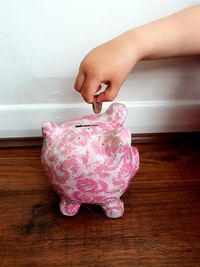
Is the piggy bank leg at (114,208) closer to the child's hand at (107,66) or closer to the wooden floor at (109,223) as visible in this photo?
the wooden floor at (109,223)

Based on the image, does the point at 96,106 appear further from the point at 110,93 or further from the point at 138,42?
the point at 138,42

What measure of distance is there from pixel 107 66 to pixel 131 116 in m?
0.31

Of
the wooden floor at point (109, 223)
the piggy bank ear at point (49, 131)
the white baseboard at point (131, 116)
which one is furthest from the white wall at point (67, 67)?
the piggy bank ear at point (49, 131)

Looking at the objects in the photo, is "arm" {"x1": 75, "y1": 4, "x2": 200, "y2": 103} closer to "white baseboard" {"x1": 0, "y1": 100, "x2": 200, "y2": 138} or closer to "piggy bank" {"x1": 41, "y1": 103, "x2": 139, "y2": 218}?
"piggy bank" {"x1": 41, "y1": 103, "x2": 139, "y2": 218}

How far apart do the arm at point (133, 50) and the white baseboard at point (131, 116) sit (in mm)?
201

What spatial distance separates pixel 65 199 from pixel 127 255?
0.56 ft

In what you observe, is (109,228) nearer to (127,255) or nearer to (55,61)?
(127,255)

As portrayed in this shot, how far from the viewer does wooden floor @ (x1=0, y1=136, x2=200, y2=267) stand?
26.1 inches

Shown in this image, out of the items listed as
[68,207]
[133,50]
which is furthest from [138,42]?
[68,207]

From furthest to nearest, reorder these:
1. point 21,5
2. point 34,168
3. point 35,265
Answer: point 34,168, point 21,5, point 35,265

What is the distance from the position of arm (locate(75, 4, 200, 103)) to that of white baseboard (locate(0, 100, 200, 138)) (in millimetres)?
201

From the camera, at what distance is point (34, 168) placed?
0.87m

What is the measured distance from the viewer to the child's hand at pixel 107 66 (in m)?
0.64

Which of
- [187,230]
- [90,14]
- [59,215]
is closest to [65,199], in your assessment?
[59,215]
